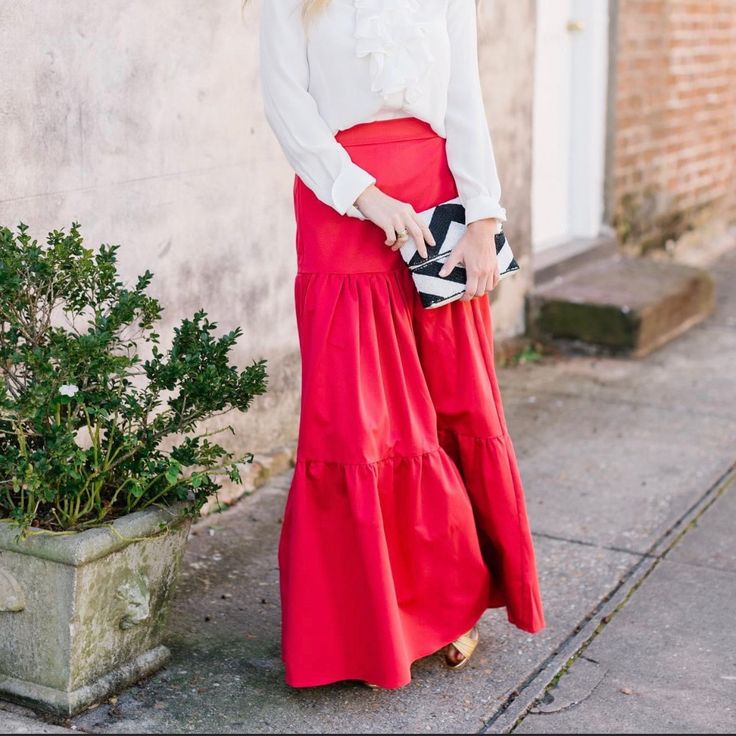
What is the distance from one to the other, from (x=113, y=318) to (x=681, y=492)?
247 centimetres

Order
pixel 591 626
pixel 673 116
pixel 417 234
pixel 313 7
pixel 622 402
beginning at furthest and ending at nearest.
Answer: pixel 673 116 < pixel 622 402 < pixel 591 626 < pixel 417 234 < pixel 313 7

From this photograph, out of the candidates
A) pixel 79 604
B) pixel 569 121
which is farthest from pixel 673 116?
pixel 79 604

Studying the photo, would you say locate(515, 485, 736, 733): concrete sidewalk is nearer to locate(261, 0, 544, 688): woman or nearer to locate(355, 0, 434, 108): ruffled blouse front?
locate(261, 0, 544, 688): woman

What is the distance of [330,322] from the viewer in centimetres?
283

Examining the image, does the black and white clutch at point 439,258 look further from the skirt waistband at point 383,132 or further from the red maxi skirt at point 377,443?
the skirt waistband at point 383,132

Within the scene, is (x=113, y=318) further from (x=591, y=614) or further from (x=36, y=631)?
(x=591, y=614)

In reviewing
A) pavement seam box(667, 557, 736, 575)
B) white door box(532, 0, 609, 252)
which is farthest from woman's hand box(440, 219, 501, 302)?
white door box(532, 0, 609, 252)

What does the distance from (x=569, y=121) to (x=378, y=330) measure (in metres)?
4.68

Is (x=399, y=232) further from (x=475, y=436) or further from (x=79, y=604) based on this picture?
(x=79, y=604)

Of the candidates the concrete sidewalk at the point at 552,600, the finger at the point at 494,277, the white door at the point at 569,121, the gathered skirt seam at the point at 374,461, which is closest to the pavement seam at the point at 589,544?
the concrete sidewalk at the point at 552,600

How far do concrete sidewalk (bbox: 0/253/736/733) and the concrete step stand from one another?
66cm

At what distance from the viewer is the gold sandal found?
3092 mm

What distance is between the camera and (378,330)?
9.34 feet

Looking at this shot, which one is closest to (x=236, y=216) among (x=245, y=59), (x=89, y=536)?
(x=245, y=59)
